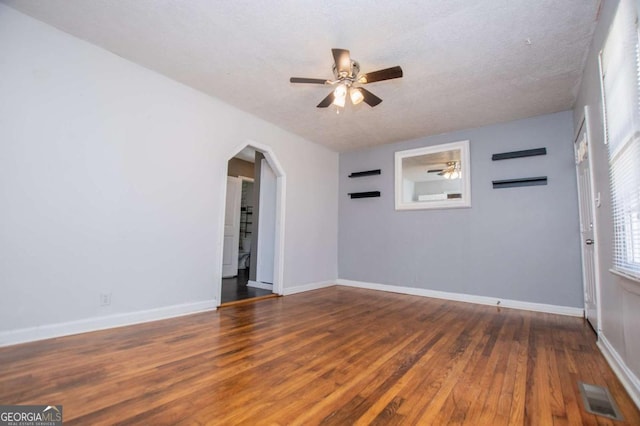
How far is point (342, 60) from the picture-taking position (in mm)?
2572

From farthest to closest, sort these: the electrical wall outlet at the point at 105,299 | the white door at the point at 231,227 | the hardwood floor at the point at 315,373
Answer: the white door at the point at 231,227, the electrical wall outlet at the point at 105,299, the hardwood floor at the point at 315,373

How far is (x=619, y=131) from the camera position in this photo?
194 centimetres

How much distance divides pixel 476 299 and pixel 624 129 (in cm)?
335

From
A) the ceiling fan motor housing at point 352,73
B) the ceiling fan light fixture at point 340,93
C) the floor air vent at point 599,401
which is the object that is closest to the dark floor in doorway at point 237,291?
the ceiling fan light fixture at point 340,93

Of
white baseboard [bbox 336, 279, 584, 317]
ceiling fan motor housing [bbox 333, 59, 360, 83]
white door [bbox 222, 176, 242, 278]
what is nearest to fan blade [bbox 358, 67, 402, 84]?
ceiling fan motor housing [bbox 333, 59, 360, 83]

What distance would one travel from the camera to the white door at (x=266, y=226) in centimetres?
555

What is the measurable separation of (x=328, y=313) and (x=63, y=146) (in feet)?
11.2

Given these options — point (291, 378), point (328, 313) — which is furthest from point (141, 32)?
point (328, 313)

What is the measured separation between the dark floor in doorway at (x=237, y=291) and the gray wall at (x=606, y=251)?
4177 millimetres

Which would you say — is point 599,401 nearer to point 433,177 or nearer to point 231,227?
point 433,177

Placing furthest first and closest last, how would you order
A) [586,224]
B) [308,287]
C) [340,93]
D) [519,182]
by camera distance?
[308,287], [519,182], [586,224], [340,93]

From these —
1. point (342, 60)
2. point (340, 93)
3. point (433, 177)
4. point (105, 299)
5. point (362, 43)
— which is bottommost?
point (105, 299)

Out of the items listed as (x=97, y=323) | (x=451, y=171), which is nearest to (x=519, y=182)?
(x=451, y=171)

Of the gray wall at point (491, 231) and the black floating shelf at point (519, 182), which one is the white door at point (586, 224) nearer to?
the gray wall at point (491, 231)
